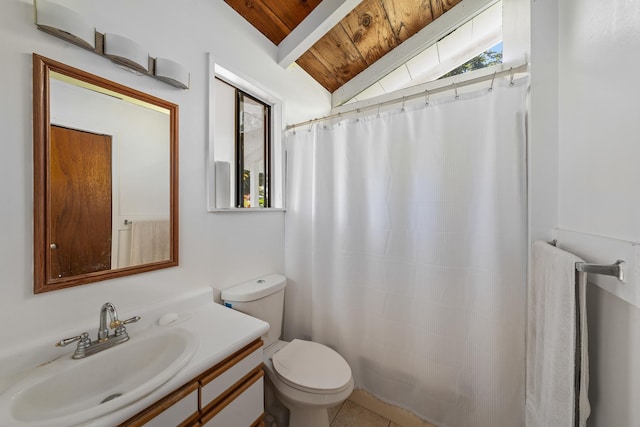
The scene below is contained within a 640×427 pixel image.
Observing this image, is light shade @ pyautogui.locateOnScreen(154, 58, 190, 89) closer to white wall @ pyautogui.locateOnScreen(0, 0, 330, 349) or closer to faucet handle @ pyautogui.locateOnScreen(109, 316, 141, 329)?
white wall @ pyautogui.locateOnScreen(0, 0, 330, 349)

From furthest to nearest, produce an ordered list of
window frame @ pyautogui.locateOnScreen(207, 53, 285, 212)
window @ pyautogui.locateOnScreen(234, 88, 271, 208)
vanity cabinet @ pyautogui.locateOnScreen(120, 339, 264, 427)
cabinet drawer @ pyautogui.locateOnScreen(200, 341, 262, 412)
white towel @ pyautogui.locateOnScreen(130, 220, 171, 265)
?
window @ pyautogui.locateOnScreen(234, 88, 271, 208) < window frame @ pyautogui.locateOnScreen(207, 53, 285, 212) < white towel @ pyautogui.locateOnScreen(130, 220, 171, 265) < cabinet drawer @ pyautogui.locateOnScreen(200, 341, 262, 412) < vanity cabinet @ pyautogui.locateOnScreen(120, 339, 264, 427)

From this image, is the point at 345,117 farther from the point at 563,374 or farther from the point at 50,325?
the point at 50,325

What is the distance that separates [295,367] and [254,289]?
1.54ft

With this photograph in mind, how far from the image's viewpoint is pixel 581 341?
0.66 meters

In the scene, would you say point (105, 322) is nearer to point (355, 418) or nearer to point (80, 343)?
point (80, 343)

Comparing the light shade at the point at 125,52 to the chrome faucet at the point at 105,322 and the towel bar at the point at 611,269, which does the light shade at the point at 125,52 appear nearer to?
the chrome faucet at the point at 105,322

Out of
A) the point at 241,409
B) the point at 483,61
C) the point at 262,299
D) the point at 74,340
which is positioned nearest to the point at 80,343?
the point at 74,340

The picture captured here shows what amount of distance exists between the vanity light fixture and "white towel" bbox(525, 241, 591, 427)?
165 cm

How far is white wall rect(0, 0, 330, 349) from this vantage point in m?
0.72

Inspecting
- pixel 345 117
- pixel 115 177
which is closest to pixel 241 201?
pixel 115 177

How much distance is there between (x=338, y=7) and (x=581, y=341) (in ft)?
6.08

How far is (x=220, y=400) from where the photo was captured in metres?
0.86

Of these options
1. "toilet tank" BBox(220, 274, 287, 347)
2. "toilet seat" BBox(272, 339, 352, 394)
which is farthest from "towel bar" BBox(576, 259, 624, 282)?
"toilet tank" BBox(220, 274, 287, 347)

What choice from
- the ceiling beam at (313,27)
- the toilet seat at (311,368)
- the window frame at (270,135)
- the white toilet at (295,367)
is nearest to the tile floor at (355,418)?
the white toilet at (295,367)
